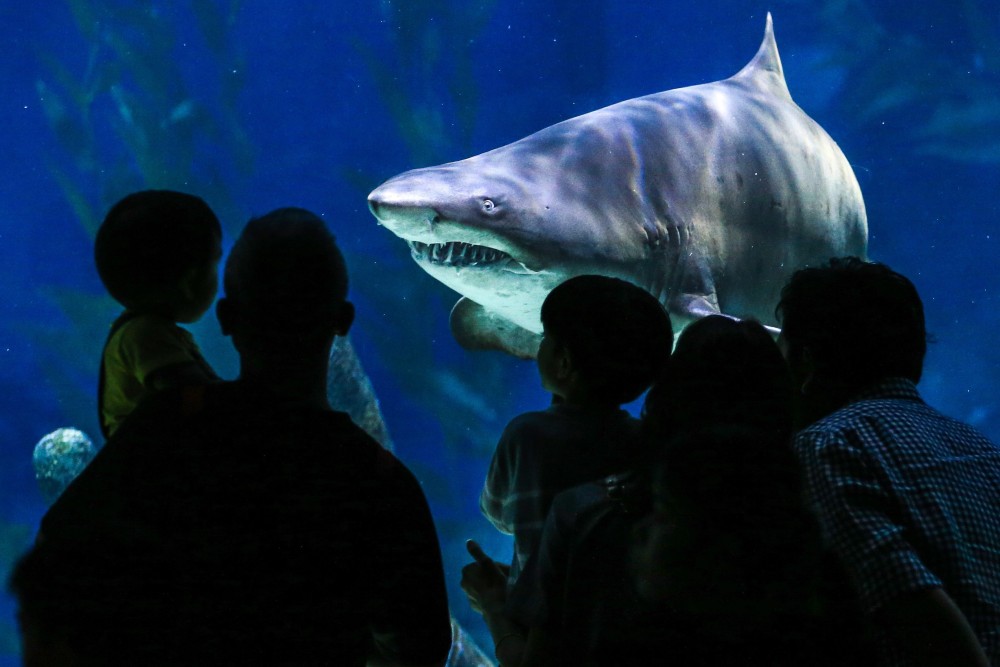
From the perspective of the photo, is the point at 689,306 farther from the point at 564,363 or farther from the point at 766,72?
the point at 564,363

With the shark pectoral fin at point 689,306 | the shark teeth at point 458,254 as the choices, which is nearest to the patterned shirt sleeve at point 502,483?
the shark teeth at point 458,254

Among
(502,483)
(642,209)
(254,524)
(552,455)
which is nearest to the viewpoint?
(254,524)

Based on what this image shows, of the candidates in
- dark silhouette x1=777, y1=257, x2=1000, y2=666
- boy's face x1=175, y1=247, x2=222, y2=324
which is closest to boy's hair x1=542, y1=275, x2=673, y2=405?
dark silhouette x1=777, y1=257, x2=1000, y2=666

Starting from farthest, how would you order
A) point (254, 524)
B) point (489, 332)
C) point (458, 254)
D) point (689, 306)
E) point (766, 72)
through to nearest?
1. point (766, 72)
2. point (489, 332)
3. point (689, 306)
4. point (458, 254)
5. point (254, 524)

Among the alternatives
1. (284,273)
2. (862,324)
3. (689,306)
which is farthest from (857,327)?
(689,306)

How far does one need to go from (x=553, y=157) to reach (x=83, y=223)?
7.78 metres

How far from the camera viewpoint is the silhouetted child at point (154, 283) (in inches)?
52.9

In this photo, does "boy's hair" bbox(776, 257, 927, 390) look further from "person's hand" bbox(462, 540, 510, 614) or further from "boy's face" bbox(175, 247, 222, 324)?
"boy's face" bbox(175, 247, 222, 324)

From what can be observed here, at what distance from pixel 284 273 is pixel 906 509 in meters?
1.30

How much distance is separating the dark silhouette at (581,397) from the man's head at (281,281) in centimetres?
73

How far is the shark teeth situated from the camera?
11.5 ft

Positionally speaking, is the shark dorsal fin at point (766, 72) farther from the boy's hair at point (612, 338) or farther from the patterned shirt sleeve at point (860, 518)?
the patterned shirt sleeve at point (860, 518)

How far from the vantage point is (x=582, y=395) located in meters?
1.84

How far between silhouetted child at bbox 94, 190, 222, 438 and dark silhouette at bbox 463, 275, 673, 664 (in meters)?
0.77
